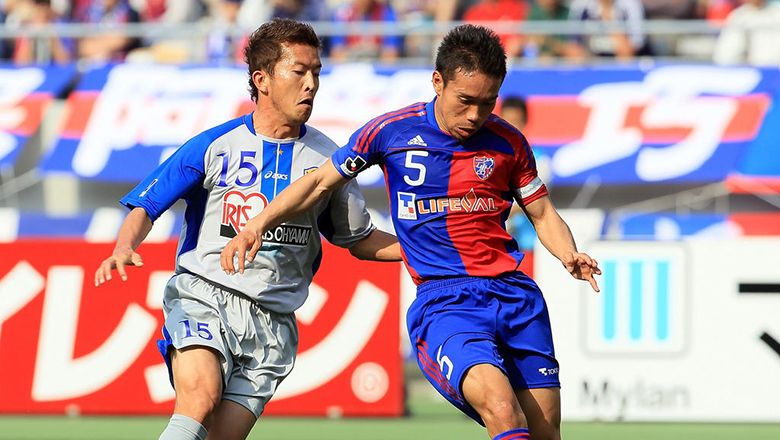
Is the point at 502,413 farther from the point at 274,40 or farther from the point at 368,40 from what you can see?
the point at 368,40

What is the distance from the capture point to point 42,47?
1414 cm

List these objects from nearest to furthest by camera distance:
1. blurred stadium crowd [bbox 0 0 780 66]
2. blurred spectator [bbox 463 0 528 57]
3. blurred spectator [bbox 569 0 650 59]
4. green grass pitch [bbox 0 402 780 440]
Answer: green grass pitch [bbox 0 402 780 440] < blurred stadium crowd [bbox 0 0 780 66] < blurred spectator [bbox 569 0 650 59] < blurred spectator [bbox 463 0 528 57]

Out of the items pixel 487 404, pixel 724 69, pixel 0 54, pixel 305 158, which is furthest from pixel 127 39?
pixel 487 404

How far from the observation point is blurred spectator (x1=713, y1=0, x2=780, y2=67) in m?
12.8

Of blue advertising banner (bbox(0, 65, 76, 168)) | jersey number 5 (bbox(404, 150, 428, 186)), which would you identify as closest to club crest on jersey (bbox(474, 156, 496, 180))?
jersey number 5 (bbox(404, 150, 428, 186))

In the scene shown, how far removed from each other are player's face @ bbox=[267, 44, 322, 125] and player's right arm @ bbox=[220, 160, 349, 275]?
0.99ft

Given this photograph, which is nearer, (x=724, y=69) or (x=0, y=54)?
(x=724, y=69)

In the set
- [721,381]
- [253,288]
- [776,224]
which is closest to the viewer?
[253,288]

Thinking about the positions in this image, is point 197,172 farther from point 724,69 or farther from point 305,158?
point 724,69

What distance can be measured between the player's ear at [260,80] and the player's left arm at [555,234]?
4.28ft

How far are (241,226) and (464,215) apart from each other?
3.27 ft

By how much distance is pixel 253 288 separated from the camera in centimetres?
492

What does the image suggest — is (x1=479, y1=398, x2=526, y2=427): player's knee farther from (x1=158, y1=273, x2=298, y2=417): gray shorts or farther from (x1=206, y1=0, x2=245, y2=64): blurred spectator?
(x1=206, y1=0, x2=245, y2=64): blurred spectator

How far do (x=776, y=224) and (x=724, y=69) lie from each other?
79.5 inches
